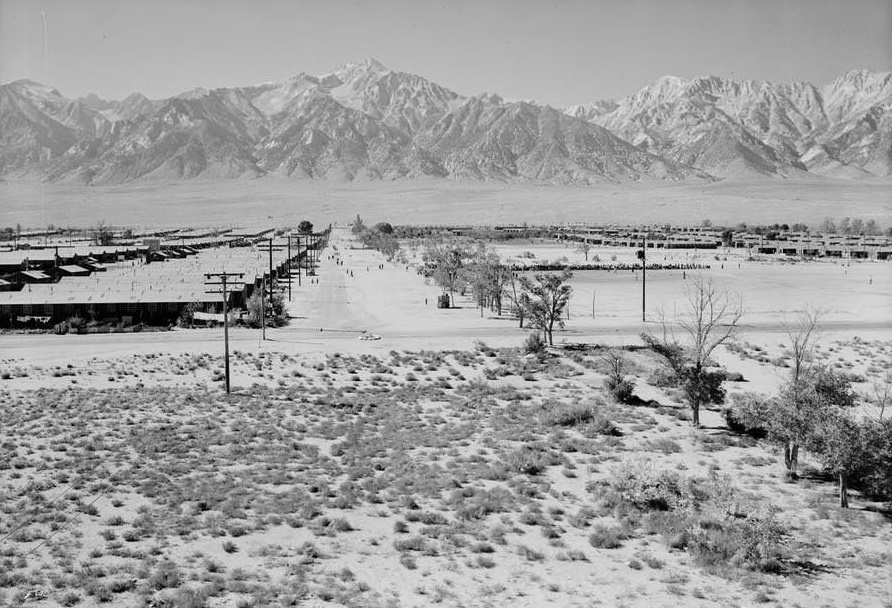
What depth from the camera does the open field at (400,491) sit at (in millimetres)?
16641

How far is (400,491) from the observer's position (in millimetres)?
22391

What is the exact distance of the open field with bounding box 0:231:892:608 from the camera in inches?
655

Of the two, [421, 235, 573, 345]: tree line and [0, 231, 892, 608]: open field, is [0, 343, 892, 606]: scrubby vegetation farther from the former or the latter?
[421, 235, 573, 345]: tree line

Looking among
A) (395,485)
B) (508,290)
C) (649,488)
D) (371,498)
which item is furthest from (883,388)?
(508,290)

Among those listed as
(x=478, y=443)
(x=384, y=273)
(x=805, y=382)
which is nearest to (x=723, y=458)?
(x=805, y=382)

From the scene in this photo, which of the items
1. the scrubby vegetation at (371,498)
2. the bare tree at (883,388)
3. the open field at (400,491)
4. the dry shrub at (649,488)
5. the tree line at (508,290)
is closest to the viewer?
the open field at (400,491)

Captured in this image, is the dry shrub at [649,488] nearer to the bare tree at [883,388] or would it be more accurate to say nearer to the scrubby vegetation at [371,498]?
the scrubby vegetation at [371,498]

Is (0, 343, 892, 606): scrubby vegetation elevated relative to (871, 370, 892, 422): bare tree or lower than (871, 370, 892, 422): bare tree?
lower

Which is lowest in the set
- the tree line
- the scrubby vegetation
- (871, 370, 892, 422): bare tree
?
the scrubby vegetation

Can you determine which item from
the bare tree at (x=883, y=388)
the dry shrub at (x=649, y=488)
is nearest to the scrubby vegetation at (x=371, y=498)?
the dry shrub at (x=649, y=488)

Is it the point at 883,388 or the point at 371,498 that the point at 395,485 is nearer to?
the point at 371,498

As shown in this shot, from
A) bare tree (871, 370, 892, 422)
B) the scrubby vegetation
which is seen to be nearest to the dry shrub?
the scrubby vegetation

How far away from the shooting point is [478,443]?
90.2 ft

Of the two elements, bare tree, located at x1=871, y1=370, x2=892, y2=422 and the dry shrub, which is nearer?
the dry shrub
